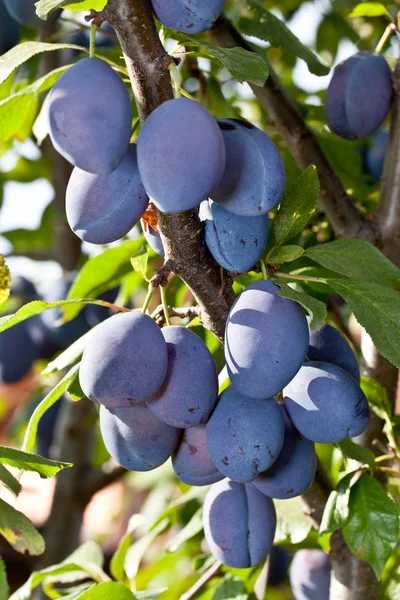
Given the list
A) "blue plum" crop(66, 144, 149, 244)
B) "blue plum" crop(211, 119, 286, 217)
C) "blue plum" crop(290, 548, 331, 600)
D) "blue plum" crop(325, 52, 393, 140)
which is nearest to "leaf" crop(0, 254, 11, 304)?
"blue plum" crop(66, 144, 149, 244)

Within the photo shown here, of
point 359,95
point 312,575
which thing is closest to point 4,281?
point 359,95

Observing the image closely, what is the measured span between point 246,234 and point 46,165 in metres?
1.02

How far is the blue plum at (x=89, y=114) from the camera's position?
1.31 feet

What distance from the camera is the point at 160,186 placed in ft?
1.32

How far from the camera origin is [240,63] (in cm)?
46

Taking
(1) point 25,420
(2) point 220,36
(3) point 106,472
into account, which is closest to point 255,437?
(2) point 220,36

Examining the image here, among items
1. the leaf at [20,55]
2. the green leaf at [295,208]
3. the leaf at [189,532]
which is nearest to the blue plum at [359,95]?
the green leaf at [295,208]

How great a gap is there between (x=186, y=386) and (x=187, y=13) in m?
0.25

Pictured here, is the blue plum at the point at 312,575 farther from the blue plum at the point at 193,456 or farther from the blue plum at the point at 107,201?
the blue plum at the point at 107,201

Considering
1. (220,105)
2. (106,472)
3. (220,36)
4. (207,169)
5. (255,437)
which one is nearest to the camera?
(207,169)

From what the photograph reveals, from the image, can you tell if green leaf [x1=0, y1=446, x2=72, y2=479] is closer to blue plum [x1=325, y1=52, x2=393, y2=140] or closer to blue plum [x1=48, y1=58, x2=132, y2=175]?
blue plum [x1=48, y1=58, x2=132, y2=175]

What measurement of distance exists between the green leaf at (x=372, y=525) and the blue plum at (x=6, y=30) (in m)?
0.80

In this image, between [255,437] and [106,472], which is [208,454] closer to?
[255,437]

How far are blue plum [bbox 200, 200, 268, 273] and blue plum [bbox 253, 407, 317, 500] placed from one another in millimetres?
139
